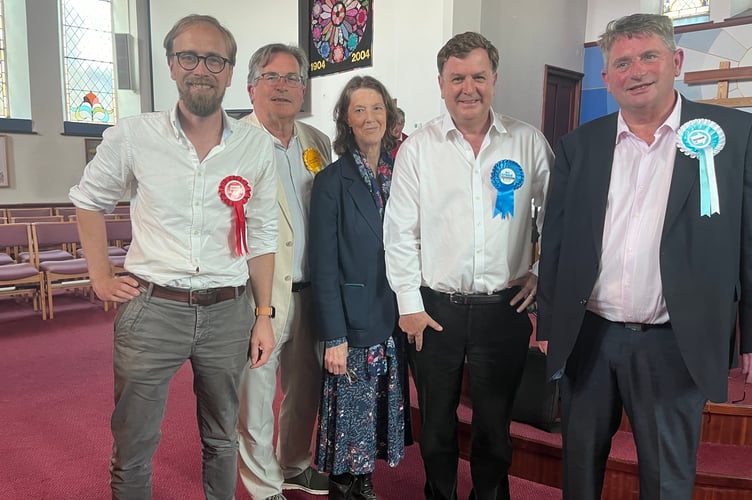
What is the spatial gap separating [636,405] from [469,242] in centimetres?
64

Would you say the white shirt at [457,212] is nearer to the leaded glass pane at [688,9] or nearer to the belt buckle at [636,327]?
the belt buckle at [636,327]

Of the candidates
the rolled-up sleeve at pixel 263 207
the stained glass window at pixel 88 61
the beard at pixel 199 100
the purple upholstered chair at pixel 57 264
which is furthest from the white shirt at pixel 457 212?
the stained glass window at pixel 88 61

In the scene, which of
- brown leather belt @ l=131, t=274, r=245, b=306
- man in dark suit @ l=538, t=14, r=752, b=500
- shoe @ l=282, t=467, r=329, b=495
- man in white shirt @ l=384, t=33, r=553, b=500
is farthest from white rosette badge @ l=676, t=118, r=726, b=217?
shoe @ l=282, t=467, r=329, b=495

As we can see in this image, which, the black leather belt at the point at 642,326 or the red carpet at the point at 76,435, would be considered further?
the red carpet at the point at 76,435

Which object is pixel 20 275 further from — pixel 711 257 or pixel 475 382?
pixel 711 257

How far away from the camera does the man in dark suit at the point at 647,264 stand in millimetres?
1374

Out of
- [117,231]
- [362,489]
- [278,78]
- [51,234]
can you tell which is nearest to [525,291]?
[362,489]

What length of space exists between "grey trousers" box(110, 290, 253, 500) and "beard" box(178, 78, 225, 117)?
0.52 meters

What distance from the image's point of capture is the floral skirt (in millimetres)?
1939

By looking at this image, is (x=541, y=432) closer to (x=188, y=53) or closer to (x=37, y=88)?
(x=188, y=53)

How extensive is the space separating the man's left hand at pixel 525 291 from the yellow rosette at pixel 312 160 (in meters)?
0.82

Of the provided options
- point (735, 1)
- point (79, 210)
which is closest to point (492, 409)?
point (79, 210)

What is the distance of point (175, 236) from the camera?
1545mm

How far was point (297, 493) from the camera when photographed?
225 cm
